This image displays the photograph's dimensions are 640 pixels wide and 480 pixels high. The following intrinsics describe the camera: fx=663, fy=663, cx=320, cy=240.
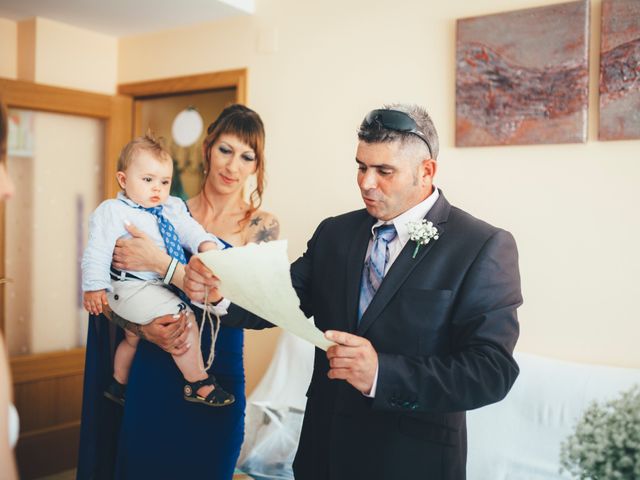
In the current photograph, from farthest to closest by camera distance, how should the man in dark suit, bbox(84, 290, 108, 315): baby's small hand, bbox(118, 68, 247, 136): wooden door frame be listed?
bbox(118, 68, 247, 136): wooden door frame, bbox(84, 290, 108, 315): baby's small hand, the man in dark suit

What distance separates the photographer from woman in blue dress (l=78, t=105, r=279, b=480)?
213 cm

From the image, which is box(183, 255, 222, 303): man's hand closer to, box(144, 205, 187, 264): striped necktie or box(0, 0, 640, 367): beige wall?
box(144, 205, 187, 264): striped necktie

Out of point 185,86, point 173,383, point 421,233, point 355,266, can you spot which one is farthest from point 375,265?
point 185,86

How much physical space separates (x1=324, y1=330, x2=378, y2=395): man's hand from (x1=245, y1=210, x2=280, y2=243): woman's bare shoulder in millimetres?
1001

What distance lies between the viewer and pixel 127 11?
3895 mm

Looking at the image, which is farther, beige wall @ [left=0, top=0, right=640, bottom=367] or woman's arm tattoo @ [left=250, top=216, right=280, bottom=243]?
beige wall @ [left=0, top=0, right=640, bottom=367]

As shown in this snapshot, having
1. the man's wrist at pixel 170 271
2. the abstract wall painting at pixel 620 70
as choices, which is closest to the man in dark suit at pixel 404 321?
the man's wrist at pixel 170 271

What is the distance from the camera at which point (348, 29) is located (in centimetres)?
345

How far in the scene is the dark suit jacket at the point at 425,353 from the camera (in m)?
1.44

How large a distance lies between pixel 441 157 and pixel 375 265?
1584mm

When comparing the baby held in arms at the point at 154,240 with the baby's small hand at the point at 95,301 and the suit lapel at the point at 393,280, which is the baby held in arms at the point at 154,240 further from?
the suit lapel at the point at 393,280

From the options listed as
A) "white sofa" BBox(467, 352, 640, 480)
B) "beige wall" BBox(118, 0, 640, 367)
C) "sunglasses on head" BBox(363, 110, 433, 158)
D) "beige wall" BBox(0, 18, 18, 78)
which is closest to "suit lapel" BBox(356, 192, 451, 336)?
"sunglasses on head" BBox(363, 110, 433, 158)

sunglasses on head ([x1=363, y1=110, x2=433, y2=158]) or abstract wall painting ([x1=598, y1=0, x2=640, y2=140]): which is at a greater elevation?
abstract wall painting ([x1=598, y1=0, x2=640, y2=140])

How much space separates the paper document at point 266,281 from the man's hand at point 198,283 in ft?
1.02
